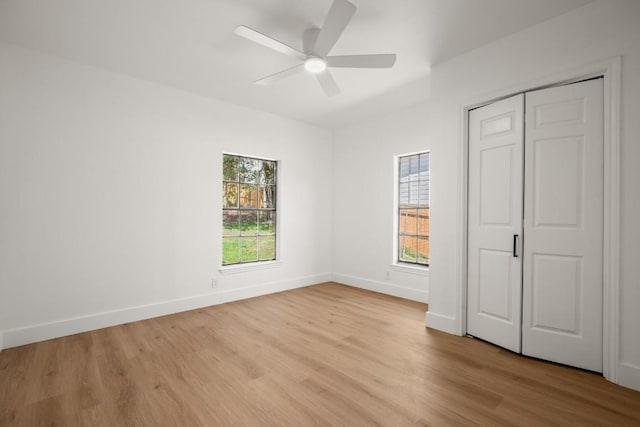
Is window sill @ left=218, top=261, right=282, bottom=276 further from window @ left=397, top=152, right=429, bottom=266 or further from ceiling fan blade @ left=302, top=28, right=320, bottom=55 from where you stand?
ceiling fan blade @ left=302, top=28, right=320, bottom=55

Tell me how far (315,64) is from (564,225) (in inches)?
100

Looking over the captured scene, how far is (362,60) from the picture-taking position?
2607mm

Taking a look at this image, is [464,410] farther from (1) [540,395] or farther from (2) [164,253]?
(2) [164,253]

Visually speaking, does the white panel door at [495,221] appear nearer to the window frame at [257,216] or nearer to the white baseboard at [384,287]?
the white baseboard at [384,287]

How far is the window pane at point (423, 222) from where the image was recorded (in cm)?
457

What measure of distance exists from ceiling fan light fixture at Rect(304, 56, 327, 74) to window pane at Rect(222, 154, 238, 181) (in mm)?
2296

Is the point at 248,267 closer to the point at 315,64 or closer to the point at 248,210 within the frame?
the point at 248,210

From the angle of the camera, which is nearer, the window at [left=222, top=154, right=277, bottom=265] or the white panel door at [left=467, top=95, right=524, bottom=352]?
the white panel door at [left=467, top=95, right=524, bottom=352]

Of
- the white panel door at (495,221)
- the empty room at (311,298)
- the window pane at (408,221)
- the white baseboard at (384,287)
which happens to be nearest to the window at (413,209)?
the window pane at (408,221)

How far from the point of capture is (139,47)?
117 inches

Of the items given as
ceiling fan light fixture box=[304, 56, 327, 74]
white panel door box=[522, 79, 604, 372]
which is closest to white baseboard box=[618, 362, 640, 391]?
white panel door box=[522, 79, 604, 372]

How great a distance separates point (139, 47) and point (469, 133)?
11.3 feet

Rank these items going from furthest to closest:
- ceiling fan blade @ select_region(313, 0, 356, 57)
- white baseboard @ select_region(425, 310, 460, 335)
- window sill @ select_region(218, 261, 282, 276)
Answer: window sill @ select_region(218, 261, 282, 276) → white baseboard @ select_region(425, 310, 460, 335) → ceiling fan blade @ select_region(313, 0, 356, 57)

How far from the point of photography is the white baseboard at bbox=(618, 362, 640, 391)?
2137mm
